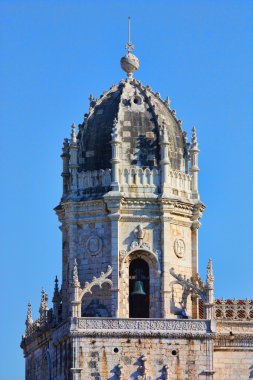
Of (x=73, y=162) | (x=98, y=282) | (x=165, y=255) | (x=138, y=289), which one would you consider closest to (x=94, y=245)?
(x=98, y=282)

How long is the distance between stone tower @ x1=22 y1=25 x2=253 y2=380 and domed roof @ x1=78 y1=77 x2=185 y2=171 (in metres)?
0.04

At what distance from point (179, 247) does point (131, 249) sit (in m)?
2.35

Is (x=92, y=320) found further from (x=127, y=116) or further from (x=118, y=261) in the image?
(x=127, y=116)

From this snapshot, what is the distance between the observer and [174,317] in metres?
85.2

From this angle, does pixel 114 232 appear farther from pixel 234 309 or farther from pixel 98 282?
pixel 234 309

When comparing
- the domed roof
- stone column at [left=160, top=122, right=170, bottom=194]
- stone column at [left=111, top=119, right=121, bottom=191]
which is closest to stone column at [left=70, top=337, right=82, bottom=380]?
stone column at [left=111, top=119, right=121, bottom=191]

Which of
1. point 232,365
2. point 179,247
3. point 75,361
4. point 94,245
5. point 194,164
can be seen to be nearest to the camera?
point 75,361

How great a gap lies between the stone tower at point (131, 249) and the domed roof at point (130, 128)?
0.04m

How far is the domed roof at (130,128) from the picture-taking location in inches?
3406

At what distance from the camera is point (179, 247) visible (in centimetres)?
8644

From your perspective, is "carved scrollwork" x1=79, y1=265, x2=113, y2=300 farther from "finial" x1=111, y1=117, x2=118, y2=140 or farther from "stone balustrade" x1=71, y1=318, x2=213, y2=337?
"finial" x1=111, y1=117, x2=118, y2=140

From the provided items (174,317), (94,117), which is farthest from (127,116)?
(174,317)

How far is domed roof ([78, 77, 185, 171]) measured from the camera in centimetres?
8650

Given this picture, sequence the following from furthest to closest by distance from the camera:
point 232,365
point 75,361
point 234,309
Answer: point 234,309
point 232,365
point 75,361
